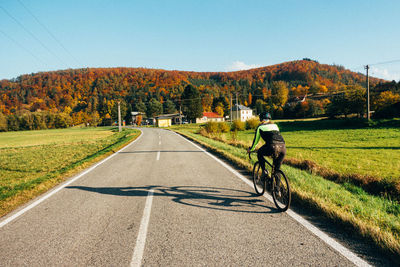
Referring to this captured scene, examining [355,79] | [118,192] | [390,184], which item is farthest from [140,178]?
[355,79]

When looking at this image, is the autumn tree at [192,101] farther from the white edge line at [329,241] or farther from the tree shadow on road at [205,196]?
the white edge line at [329,241]

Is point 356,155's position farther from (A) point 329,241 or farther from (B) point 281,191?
(A) point 329,241

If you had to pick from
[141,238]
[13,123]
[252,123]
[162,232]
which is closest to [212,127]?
[252,123]

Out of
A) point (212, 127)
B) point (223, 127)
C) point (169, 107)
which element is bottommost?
point (223, 127)

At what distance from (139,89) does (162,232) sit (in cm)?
12171

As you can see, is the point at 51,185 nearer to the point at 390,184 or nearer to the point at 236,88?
the point at 390,184

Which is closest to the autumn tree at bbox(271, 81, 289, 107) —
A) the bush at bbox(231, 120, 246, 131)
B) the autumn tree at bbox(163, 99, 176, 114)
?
the autumn tree at bbox(163, 99, 176, 114)

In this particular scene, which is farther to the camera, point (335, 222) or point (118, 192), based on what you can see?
point (118, 192)

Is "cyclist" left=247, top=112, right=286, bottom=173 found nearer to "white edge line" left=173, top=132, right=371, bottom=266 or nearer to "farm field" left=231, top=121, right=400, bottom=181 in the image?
"white edge line" left=173, top=132, right=371, bottom=266

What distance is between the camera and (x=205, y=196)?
5.17 meters

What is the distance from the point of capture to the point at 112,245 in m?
3.16

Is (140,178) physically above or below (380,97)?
below

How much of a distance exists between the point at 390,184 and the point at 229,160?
222 inches

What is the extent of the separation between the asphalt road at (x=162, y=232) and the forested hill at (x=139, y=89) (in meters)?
80.3
